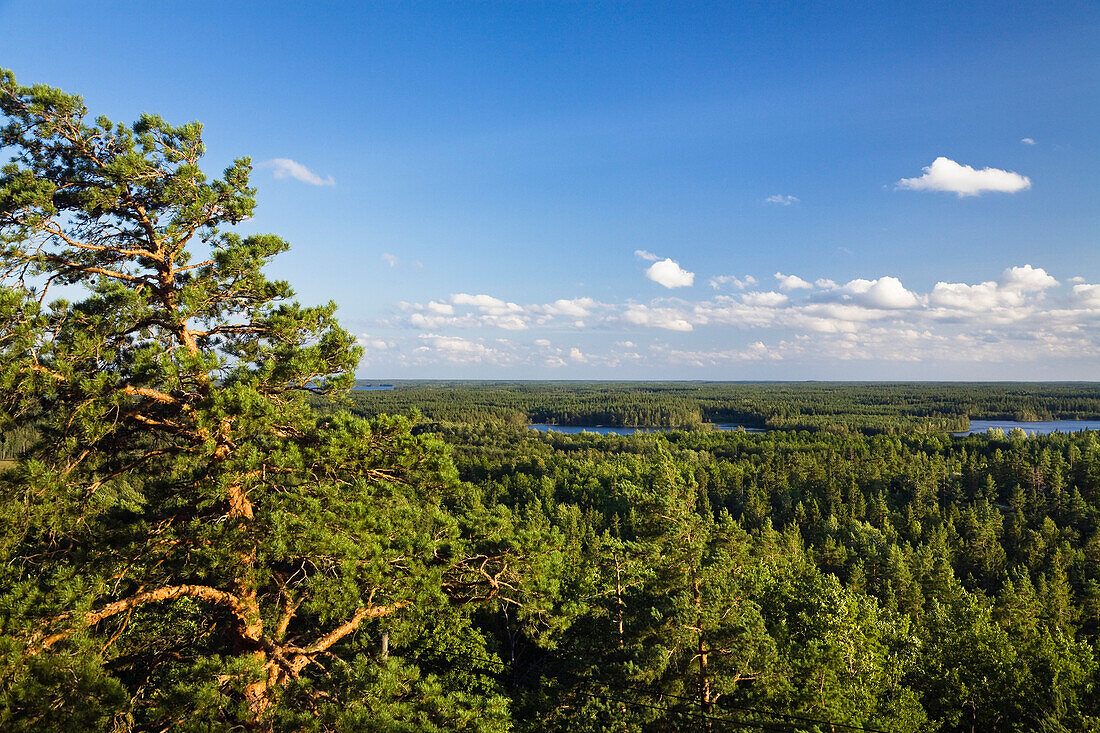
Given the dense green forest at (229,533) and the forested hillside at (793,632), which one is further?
the forested hillside at (793,632)

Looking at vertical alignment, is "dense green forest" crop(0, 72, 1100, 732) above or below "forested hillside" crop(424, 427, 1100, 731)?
above

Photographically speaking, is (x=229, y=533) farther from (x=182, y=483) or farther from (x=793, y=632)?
(x=793, y=632)

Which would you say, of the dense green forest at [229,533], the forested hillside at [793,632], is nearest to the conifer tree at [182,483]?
the dense green forest at [229,533]

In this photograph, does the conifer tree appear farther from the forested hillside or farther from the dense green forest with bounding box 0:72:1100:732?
the forested hillside

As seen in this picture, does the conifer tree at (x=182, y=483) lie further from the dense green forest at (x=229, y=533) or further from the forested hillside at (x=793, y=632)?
the forested hillside at (x=793, y=632)

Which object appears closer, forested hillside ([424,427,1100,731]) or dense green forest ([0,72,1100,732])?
dense green forest ([0,72,1100,732])

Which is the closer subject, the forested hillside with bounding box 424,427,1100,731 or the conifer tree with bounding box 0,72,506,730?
the conifer tree with bounding box 0,72,506,730

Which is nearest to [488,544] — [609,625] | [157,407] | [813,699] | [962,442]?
[157,407]

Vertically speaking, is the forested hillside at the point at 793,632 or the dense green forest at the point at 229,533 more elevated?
the dense green forest at the point at 229,533

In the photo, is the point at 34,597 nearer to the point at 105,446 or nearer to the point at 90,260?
the point at 105,446

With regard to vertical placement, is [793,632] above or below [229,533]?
below

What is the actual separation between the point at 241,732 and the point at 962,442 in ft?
378

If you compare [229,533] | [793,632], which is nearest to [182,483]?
[229,533]

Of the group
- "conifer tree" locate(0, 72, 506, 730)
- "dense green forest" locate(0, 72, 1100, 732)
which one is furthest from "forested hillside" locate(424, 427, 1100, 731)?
"conifer tree" locate(0, 72, 506, 730)
